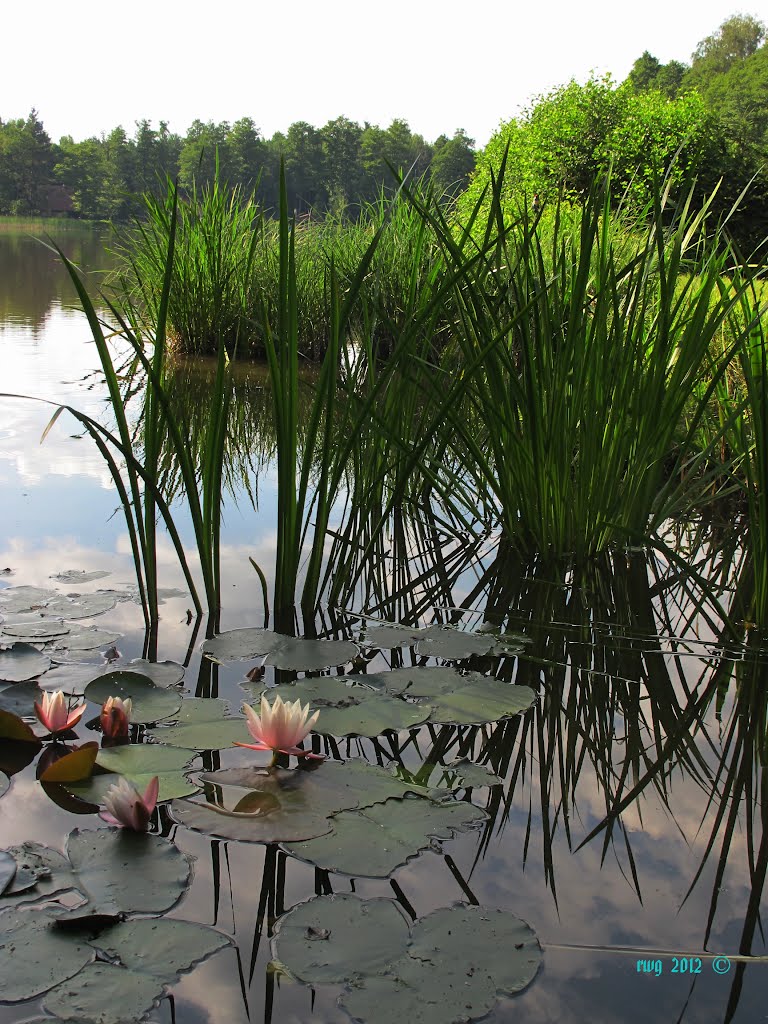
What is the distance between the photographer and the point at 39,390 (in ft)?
13.2

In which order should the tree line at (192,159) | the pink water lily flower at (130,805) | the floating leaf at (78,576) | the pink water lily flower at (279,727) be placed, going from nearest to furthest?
the pink water lily flower at (130,805), the pink water lily flower at (279,727), the floating leaf at (78,576), the tree line at (192,159)

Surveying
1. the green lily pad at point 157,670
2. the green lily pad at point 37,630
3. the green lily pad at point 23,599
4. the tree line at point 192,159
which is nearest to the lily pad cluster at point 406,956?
the green lily pad at point 157,670

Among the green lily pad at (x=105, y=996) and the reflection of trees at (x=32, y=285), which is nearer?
the green lily pad at (x=105, y=996)

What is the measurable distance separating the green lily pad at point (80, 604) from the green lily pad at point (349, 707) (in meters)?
0.48

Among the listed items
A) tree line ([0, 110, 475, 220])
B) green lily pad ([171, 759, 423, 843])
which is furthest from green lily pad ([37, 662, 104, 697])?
tree line ([0, 110, 475, 220])

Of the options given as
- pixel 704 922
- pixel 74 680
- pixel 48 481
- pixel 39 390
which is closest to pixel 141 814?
pixel 74 680

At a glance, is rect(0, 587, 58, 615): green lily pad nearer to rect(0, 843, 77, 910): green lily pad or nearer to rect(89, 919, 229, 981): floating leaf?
rect(0, 843, 77, 910): green lily pad

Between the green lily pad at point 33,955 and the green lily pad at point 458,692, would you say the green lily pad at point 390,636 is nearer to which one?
the green lily pad at point 458,692

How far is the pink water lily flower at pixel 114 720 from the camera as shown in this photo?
1.12 metres

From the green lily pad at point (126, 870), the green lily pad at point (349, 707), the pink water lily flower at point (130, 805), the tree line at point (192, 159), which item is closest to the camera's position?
the green lily pad at point (126, 870)

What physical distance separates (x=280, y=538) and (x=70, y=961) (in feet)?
3.20

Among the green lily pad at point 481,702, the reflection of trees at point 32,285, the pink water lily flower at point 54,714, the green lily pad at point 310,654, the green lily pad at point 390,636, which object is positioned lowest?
the green lily pad at point 390,636

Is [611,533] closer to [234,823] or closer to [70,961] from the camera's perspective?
[234,823]

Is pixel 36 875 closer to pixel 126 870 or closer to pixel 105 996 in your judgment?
pixel 126 870
